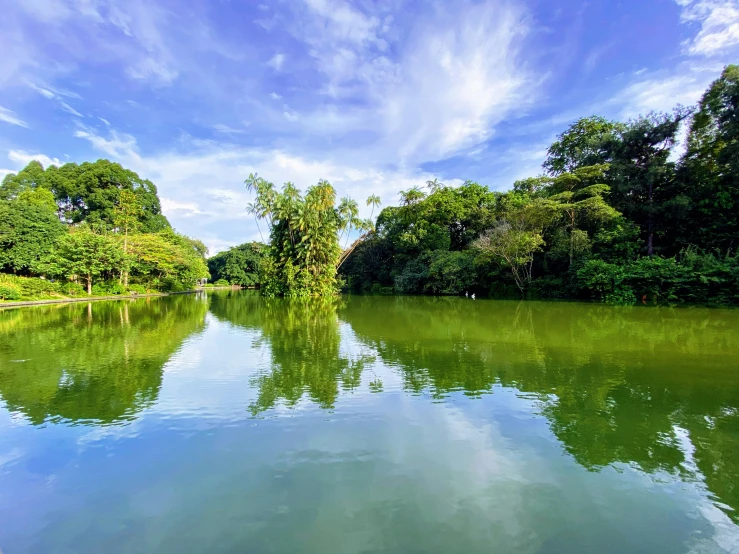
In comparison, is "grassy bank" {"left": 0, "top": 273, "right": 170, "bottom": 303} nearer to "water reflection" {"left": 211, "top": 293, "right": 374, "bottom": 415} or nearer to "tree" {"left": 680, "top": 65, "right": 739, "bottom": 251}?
"water reflection" {"left": 211, "top": 293, "right": 374, "bottom": 415}

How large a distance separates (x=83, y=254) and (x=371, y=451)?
29748 mm

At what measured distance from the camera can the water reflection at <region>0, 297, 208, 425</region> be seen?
5234 mm

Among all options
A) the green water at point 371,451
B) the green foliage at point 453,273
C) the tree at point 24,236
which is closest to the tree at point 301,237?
the green foliage at point 453,273

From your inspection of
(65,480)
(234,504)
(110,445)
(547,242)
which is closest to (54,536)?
(65,480)

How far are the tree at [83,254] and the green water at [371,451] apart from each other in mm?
21209

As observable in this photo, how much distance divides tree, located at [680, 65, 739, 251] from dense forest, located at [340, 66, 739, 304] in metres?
0.05

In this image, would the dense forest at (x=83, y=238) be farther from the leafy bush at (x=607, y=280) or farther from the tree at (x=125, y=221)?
the leafy bush at (x=607, y=280)

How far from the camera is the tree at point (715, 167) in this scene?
1981 cm

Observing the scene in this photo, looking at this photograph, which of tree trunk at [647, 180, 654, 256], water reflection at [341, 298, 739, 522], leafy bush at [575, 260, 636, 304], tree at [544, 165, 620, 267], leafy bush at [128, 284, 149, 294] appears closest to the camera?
water reflection at [341, 298, 739, 522]

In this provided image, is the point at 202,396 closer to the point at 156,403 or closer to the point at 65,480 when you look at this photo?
the point at 156,403

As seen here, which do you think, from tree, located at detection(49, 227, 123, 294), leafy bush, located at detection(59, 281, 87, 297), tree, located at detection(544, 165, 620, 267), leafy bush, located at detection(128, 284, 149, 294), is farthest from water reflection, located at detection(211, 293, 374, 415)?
leafy bush, located at detection(128, 284, 149, 294)

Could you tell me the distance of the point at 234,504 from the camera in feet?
10.1

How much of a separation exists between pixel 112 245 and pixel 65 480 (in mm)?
29420

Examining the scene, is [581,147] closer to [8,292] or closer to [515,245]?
[515,245]
